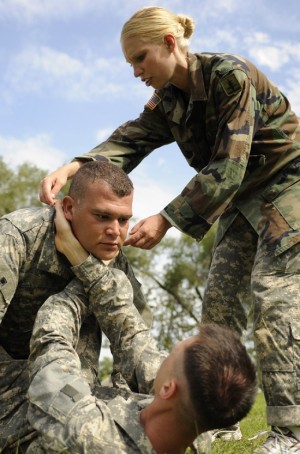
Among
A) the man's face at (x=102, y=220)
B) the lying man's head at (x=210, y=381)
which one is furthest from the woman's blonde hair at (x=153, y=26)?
the lying man's head at (x=210, y=381)

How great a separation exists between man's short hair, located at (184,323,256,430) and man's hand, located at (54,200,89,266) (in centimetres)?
144

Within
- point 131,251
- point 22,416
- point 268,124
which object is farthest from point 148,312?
point 131,251

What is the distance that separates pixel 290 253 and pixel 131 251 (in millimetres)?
27230

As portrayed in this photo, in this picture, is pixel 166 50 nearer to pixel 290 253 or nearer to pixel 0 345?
pixel 290 253

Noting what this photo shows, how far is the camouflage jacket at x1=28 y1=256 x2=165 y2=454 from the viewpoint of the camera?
121 inches

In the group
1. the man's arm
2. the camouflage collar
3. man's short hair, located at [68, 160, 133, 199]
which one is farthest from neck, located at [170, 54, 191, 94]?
the man's arm

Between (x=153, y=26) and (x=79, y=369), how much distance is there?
269cm

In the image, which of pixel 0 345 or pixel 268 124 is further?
pixel 268 124

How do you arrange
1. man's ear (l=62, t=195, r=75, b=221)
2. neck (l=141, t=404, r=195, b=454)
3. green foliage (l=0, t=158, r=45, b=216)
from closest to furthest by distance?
neck (l=141, t=404, r=195, b=454)
man's ear (l=62, t=195, r=75, b=221)
green foliage (l=0, t=158, r=45, b=216)

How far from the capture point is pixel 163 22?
16.7 ft

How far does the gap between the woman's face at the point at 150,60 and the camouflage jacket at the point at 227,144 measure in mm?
231

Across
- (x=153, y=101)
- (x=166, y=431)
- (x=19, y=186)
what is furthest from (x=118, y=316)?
(x=19, y=186)

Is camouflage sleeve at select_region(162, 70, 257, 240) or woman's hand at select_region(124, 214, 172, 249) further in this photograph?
camouflage sleeve at select_region(162, 70, 257, 240)

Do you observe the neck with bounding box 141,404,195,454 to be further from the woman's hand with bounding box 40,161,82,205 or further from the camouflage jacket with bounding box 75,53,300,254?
the woman's hand with bounding box 40,161,82,205
